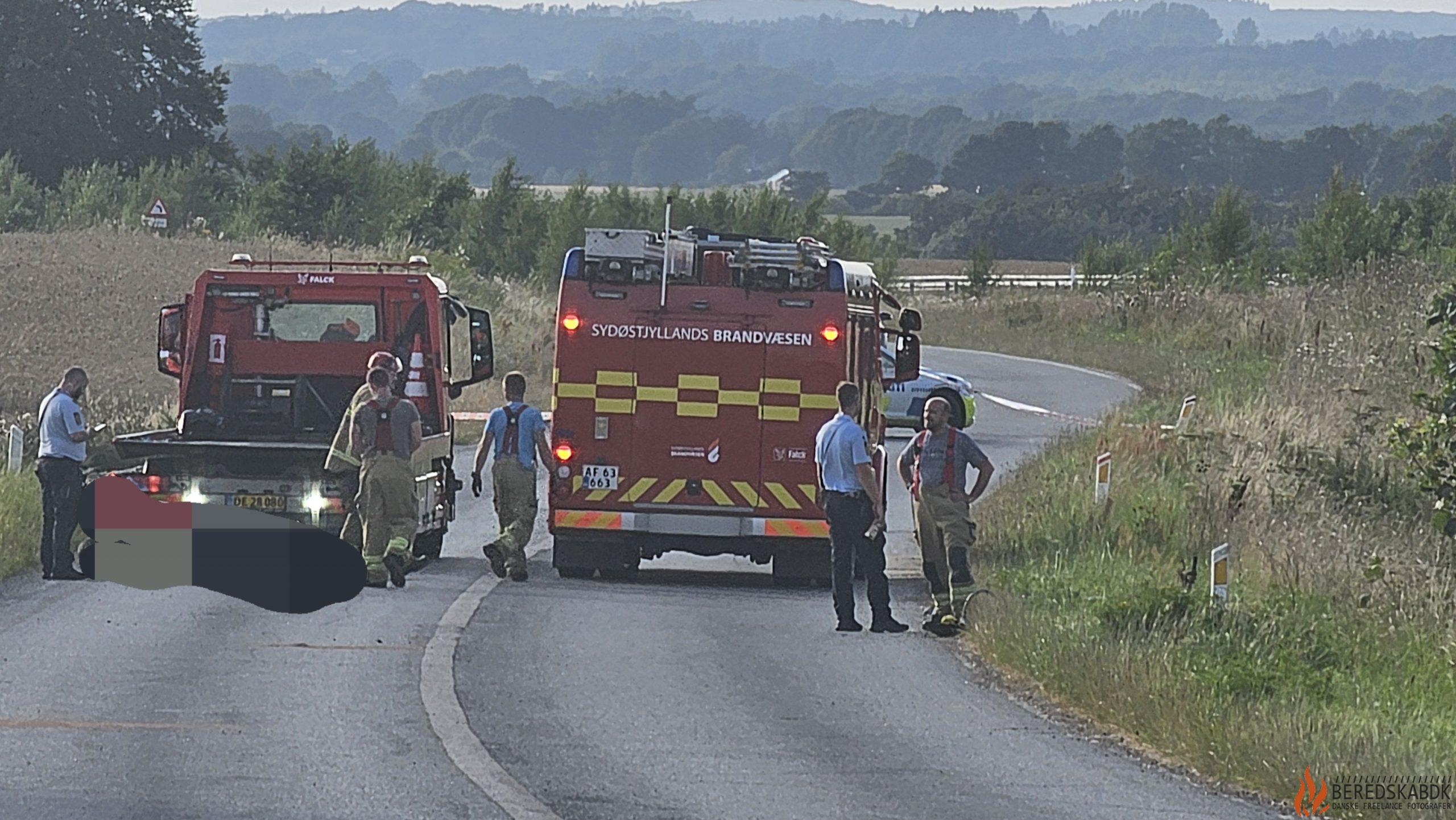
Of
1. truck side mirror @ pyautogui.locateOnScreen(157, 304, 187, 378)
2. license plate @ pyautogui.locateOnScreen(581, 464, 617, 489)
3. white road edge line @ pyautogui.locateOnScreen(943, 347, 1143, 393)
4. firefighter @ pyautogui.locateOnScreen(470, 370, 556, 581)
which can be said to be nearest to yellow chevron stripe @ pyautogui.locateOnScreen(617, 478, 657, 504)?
license plate @ pyautogui.locateOnScreen(581, 464, 617, 489)

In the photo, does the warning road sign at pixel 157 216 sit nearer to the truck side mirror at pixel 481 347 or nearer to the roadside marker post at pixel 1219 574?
the truck side mirror at pixel 481 347

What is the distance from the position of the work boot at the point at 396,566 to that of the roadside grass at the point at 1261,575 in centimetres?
451

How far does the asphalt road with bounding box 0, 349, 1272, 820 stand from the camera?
30.9 feet

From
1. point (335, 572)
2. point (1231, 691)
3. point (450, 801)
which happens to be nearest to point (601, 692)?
point (450, 801)

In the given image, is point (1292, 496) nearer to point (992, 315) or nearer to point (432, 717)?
point (432, 717)

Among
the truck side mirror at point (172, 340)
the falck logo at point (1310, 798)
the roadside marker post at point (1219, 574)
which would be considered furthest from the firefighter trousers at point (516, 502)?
the falck logo at point (1310, 798)

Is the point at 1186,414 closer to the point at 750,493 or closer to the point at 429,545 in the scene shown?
the point at 750,493

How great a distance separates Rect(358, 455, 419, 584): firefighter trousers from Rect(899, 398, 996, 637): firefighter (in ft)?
12.4

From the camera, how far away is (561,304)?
17.1 metres

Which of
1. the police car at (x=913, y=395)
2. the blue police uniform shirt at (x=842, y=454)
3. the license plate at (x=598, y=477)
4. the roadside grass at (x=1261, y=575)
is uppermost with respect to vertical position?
the blue police uniform shirt at (x=842, y=454)

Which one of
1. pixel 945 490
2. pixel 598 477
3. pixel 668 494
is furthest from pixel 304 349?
pixel 945 490

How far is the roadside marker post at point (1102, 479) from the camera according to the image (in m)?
19.1

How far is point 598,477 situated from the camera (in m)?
17.1

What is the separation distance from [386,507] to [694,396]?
9.06ft
